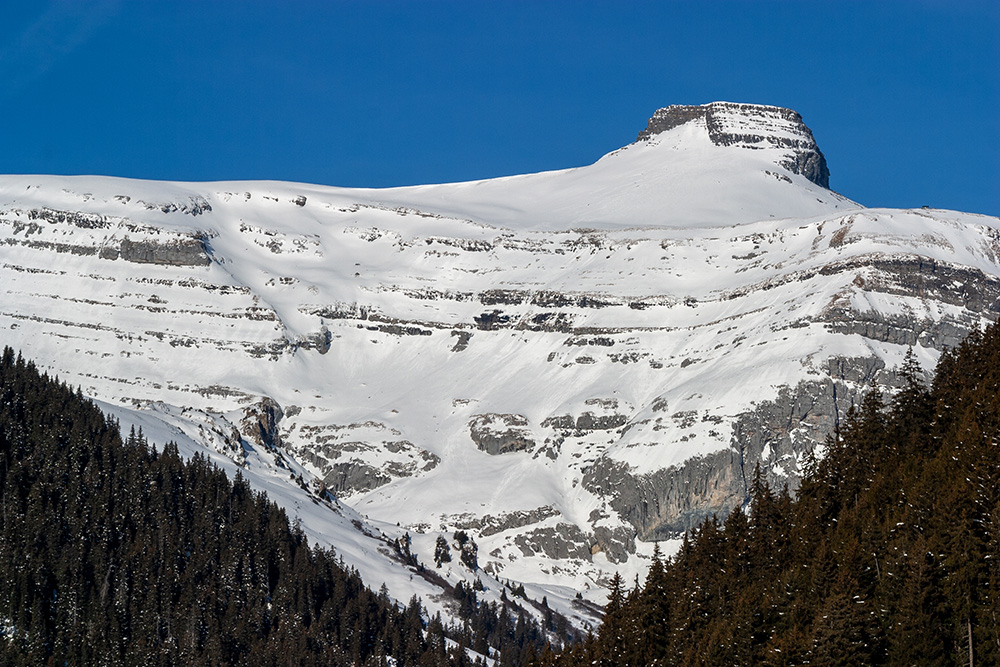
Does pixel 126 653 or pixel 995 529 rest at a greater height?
pixel 995 529

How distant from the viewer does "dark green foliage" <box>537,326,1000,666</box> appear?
88.6m

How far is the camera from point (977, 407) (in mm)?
107750

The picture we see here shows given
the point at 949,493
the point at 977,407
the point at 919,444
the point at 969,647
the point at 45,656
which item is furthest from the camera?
the point at 45,656

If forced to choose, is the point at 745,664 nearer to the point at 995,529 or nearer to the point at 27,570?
the point at 995,529

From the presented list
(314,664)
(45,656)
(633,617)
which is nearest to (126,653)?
(45,656)

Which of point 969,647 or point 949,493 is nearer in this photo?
point 969,647

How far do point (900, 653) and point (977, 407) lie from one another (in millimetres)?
26327

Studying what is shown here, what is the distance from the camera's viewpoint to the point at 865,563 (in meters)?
98.4

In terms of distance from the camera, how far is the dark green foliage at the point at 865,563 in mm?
88562

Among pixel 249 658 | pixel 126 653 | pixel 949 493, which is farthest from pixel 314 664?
pixel 949 493

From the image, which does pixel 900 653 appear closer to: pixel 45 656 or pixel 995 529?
pixel 995 529

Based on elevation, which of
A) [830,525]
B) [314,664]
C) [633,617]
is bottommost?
[314,664]

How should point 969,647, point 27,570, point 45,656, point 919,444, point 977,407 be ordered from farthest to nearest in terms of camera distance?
point 27,570
point 45,656
point 919,444
point 977,407
point 969,647

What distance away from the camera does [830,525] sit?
371ft
